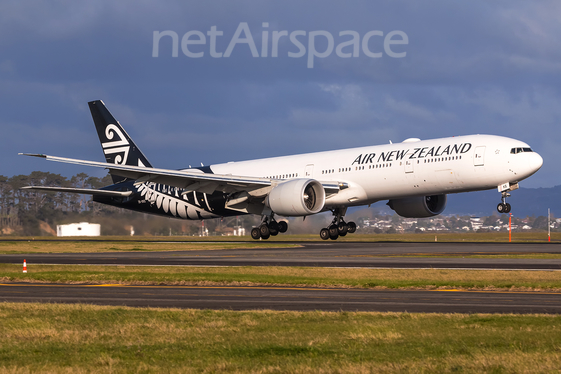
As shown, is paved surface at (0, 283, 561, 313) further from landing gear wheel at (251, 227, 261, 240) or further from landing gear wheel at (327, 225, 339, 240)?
landing gear wheel at (327, 225, 339, 240)

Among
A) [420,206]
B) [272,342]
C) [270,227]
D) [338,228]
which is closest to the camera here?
[272,342]

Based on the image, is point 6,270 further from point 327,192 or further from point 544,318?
point 327,192

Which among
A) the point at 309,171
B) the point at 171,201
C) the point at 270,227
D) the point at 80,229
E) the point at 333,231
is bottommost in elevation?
the point at 333,231

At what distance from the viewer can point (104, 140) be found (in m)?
58.1

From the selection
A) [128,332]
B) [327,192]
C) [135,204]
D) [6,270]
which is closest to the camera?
[128,332]

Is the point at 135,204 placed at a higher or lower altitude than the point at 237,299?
higher

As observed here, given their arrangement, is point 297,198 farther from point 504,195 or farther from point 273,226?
point 504,195

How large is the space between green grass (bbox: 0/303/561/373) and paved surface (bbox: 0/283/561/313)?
1.46m

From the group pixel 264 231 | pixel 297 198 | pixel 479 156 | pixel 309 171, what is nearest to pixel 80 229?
pixel 264 231

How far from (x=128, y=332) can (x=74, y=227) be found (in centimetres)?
7440

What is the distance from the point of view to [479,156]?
1624 inches

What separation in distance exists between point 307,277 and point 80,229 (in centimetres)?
6405

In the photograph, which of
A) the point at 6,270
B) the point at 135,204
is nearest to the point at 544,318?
the point at 6,270

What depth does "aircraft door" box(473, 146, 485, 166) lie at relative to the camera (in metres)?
41.2
